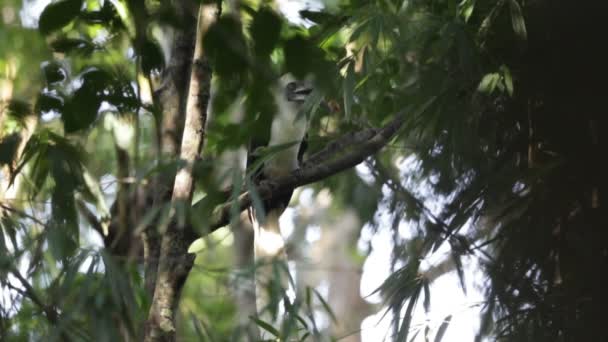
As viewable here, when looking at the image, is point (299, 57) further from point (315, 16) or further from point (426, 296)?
point (426, 296)

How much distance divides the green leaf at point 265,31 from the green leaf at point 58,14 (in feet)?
0.84

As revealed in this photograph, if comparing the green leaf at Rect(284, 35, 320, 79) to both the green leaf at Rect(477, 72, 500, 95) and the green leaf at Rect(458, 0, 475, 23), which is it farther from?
the green leaf at Rect(458, 0, 475, 23)

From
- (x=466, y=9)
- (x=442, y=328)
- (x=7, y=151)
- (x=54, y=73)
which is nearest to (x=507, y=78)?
(x=466, y=9)

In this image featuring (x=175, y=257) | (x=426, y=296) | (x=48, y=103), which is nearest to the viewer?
(x=48, y=103)

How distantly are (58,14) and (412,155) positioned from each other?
5.27 feet

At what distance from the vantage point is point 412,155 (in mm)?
2383

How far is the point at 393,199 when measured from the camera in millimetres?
2336

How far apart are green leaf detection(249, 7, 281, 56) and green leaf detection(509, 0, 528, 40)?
1.14 m

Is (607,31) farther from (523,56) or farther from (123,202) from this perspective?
(123,202)

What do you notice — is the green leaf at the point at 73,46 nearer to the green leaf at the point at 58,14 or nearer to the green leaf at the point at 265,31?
the green leaf at the point at 58,14

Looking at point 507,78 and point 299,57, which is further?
point 507,78

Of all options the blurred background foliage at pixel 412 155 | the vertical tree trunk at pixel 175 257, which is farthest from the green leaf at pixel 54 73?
the vertical tree trunk at pixel 175 257

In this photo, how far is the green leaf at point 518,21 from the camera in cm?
175

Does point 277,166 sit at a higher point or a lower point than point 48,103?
higher
